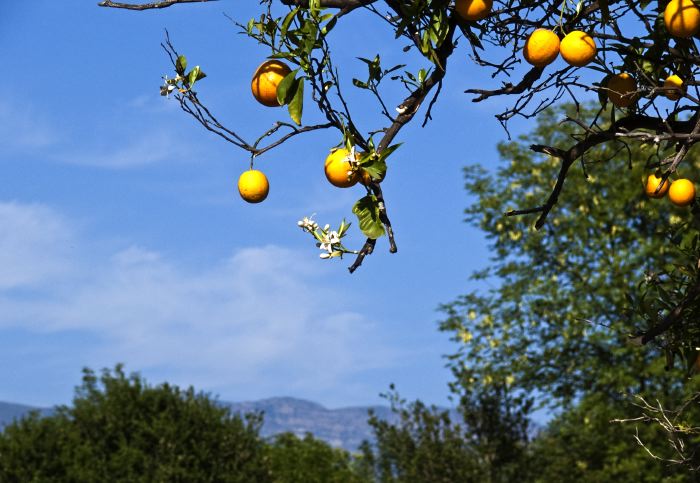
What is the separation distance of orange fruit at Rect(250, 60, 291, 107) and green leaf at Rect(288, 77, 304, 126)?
9 centimetres

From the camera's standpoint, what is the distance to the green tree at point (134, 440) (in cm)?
1070

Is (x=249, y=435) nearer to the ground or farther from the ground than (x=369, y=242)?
farther from the ground

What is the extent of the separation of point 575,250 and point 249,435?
33.6ft

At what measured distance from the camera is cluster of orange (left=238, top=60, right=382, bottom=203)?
3160 mm

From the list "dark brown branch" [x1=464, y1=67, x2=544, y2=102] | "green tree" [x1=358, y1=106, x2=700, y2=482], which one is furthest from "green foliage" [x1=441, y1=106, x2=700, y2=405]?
"dark brown branch" [x1=464, y1=67, x2=544, y2=102]

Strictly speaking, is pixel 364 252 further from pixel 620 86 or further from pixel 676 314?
pixel 676 314

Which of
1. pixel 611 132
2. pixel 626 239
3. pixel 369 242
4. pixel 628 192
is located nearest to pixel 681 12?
pixel 611 132

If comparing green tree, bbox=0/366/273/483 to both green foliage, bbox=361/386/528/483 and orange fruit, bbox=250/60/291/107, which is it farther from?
orange fruit, bbox=250/60/291/107

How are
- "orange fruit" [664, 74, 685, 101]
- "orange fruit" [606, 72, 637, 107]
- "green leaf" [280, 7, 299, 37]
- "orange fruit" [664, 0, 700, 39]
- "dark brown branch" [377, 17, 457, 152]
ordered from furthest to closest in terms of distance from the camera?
"orange fruit" [606, 72, 637, 107]
"orange fruit" [664, 74, 685, 101]
"dark brown branch" [377, 17, 457, 152]
"orange fruit" [664, 0, 700, 39]
"green leaf" [280, 7, 299, 37]

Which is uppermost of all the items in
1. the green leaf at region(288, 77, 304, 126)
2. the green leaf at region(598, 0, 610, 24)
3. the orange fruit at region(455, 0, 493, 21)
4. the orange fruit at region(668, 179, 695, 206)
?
the green leaf at region(598, 0, 610, 24)

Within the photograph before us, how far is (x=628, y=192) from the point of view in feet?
58.9

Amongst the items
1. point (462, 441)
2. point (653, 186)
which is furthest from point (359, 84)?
point (462, 441)

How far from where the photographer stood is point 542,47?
338 centimetres

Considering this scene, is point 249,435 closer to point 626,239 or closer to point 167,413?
point 167,413
